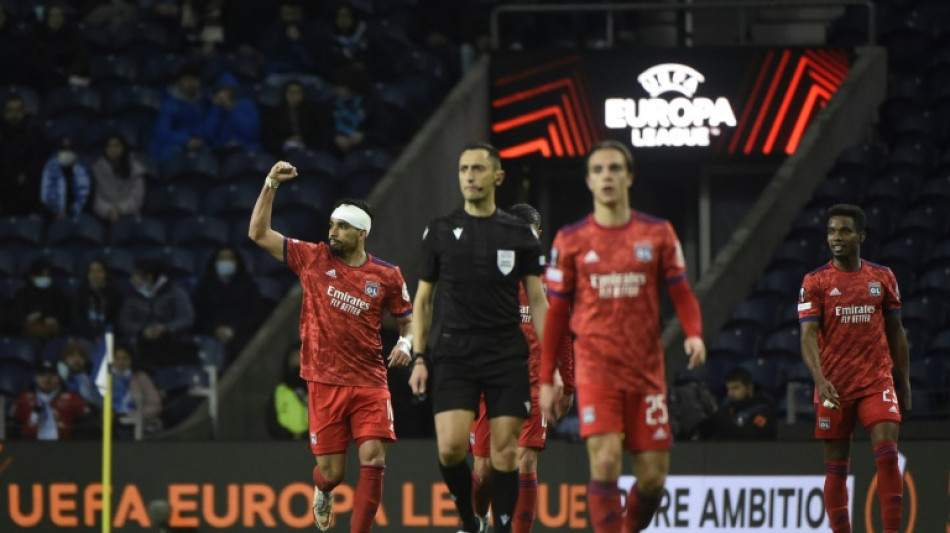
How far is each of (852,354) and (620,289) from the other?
3344 mm

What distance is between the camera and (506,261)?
10.4 m

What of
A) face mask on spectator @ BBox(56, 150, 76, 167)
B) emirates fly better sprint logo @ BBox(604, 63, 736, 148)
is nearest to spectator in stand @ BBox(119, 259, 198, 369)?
face mask on spectator @ BBox(56, 150, 76, 167)

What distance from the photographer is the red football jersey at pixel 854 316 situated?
12.1 metres

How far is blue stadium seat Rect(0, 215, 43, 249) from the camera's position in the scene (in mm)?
19078

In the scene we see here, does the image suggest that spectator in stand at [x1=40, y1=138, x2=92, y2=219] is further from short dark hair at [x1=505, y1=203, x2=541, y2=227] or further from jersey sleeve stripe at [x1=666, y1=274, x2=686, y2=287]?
jersey sleeve stripe at [x1=666, y1=274, x2=686, y2=287]

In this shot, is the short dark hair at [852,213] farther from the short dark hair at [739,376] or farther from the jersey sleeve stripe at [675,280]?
the short dark hair at [739,376]

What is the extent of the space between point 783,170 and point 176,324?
6.90 m

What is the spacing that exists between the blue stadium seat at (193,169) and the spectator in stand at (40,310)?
228cm

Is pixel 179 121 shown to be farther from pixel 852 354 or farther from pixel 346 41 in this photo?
pixel 852 354

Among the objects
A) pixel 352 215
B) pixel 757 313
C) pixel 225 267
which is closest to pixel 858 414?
pixel 352 215

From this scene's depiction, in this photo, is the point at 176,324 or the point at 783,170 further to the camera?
the point at 783,170

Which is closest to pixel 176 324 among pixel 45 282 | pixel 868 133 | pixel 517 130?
pixel 45 282

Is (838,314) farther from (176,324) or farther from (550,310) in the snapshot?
(176,324)

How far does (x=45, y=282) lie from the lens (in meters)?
18.1
